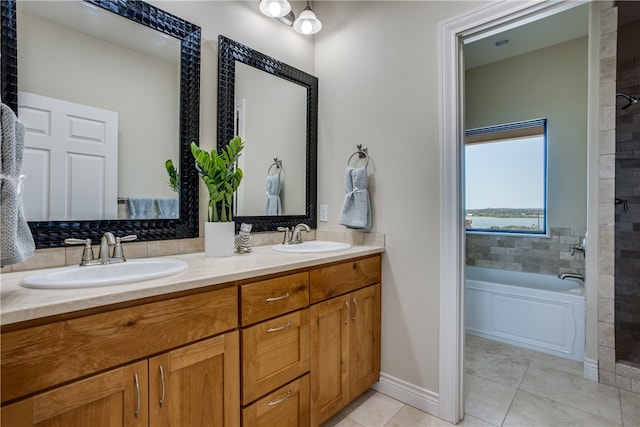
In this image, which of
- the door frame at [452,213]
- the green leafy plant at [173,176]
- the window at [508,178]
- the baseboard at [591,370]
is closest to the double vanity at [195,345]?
the green leafy plant at [173,176]

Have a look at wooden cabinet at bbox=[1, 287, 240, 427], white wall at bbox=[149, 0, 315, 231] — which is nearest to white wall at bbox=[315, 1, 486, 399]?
white wall at bbox=[149, 0, 315, 231]

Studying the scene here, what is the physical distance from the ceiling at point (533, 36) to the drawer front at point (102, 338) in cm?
276

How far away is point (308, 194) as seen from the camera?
7.43 feet

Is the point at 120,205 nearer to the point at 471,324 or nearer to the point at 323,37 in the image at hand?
the point at 323,37

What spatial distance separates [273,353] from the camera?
52.0 inches

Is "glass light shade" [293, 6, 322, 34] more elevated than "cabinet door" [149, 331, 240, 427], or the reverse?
"glass light shade" [293, 6, 322, 34]

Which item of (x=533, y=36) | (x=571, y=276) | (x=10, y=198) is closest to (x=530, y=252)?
(x=571, y=276)

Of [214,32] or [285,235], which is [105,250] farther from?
[214,32]

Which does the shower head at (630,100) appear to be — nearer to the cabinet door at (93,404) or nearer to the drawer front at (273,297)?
the drawer front at (273,297)

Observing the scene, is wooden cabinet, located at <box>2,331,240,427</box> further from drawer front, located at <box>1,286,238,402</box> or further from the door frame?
the door frame

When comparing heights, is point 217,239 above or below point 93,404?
above

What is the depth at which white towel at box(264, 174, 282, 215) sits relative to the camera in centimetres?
208

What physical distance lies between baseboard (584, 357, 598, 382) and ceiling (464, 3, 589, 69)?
2.41 m

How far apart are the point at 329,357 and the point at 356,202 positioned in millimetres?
904
